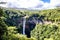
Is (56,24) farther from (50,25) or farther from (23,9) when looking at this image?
(23,9)

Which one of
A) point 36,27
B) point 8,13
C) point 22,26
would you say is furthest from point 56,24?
point 8,13

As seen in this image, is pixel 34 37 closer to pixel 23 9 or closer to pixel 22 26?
pixel 22 26

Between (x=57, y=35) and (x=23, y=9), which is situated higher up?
(x=23, y=9)

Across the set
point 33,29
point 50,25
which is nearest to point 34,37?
point 33,29

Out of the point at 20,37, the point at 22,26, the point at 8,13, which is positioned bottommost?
the point at 20,37

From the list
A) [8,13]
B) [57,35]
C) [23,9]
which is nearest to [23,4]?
[23,9]

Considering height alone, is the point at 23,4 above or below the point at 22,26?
above
